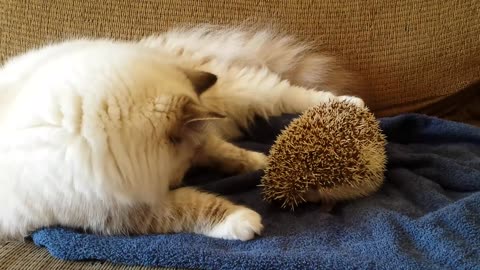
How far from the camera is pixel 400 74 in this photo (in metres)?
1.58

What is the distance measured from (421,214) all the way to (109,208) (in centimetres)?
71

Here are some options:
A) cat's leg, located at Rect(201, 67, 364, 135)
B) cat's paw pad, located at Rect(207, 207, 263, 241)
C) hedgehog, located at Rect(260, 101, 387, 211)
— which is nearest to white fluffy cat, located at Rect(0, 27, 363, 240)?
cat's paw pad, located at Rect(207, 207, 263, 241)

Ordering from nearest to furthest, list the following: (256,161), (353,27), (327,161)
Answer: (327,161)
(256,161)
(353,27)

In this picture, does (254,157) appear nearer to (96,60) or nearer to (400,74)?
(96,60)

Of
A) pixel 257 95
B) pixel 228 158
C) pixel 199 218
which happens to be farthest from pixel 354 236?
pixel 257 95

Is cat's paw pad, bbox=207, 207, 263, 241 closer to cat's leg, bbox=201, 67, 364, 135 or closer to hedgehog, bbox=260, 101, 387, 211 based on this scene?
hedgehog, bbox=260, 101, 387, 211

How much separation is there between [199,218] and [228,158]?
294 millimetres

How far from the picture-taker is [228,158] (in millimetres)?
1307

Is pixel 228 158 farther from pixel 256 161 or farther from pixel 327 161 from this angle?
pixel 327 161

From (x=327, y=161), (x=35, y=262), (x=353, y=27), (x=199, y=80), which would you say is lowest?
(x=35, y=262)

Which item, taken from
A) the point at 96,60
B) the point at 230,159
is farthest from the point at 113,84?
the point at 230,159

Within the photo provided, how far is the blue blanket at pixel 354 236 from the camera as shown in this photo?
2.81ft

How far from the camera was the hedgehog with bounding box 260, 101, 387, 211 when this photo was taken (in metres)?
1.05

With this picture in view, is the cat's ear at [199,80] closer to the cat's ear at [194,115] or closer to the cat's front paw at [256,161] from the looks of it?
the cat's ear at [194,115]
